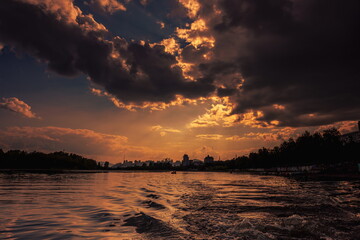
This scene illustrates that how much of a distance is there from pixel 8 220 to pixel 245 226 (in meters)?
11.7

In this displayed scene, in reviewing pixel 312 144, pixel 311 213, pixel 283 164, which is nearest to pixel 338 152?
pixel 312 144

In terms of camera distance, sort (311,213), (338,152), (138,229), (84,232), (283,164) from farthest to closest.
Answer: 1. (283,164)
2. (338,152)
3. (311,213)
4. (138,229)
5. (84,232)

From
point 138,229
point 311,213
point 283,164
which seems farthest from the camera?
point 283,164

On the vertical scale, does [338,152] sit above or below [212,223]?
above

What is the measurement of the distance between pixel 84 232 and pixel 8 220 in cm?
480

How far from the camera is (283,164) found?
175750 millimetres

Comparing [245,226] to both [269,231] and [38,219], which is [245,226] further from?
[38,219]

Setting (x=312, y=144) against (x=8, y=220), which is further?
(x=312, y=144)

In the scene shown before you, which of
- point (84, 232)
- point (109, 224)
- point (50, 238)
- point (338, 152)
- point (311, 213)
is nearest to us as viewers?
point (50, 238)

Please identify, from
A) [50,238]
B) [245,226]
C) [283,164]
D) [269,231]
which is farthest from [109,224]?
[283,164]

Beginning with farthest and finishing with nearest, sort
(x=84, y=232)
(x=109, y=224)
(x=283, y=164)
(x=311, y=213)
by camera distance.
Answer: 1. (x=283, y=164)
2. (x=311, y=213)
3. (x=109, y=224)
4. (x=84, y=232)

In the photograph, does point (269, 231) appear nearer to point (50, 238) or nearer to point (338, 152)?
A: point (50, 238)

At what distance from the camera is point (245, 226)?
1020 cm

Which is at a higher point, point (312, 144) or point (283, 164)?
point (312, 144)
